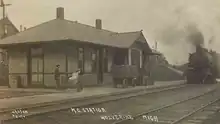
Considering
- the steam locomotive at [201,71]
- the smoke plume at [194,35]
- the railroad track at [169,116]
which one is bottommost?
the railroad track at [169,116]

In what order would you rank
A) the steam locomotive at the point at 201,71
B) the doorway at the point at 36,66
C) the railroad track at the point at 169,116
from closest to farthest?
the railroad track at the point at 169,116
the doorway at the point at 36,66
the steam locomotive at the point at 201,71

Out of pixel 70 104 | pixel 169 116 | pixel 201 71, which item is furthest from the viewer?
pixel 201 71

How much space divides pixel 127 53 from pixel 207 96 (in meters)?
1.82

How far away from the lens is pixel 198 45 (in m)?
2.48

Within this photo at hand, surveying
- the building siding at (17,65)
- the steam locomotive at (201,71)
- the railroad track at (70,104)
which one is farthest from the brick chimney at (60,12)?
the steam locomotive at (201,71)

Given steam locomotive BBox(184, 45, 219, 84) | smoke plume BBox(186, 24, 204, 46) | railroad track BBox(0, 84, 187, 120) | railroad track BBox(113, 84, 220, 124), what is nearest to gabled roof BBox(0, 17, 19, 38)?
railroad track BBox(0, 84, 187, 120)

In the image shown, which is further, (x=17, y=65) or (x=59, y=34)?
(x=17, y=65)

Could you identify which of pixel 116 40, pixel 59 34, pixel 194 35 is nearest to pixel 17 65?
pixel 59 34

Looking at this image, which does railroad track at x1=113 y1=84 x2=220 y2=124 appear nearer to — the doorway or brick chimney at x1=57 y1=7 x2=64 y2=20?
brick chimney at x1=57 y1=7 x2=64 y2=20

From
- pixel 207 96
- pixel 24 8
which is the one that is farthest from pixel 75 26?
pixel 207 96

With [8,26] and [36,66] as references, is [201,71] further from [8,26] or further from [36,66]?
[8,26]

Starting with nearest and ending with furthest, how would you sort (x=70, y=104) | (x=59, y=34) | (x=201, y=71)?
(x=59, y=34), (x=70, y=104), (x=201, y=71)

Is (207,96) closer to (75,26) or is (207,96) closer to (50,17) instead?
(75,26)

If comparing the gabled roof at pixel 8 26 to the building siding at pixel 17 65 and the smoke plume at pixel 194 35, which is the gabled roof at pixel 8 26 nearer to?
the building siding at pixel 17 65
